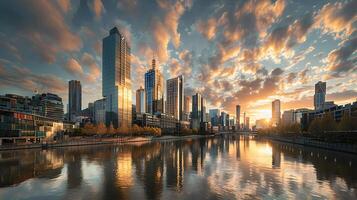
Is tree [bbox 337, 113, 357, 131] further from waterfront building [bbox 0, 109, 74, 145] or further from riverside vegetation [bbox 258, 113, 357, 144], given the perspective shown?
waterfront building [bbox 0, 109, 74, 145]

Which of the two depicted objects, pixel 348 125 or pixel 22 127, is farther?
pixel 22 127

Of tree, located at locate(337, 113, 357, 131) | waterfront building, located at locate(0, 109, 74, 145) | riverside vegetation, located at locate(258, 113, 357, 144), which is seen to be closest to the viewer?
riverside vegetation, located at locate(258, 113, 357, 144)

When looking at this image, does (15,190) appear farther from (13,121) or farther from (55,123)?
(55,123)

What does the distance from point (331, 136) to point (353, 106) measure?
258 ft

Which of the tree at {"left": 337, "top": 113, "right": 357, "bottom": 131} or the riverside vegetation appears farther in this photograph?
the tree at {"left": 337, "top": 113, "right": 357, "bottom": 131}

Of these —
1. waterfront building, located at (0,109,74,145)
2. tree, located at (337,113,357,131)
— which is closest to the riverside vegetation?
tree, located at (337,113,357,131)

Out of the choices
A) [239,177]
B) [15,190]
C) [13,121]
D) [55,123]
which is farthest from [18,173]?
[55,123]

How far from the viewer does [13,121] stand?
90500 millimetres

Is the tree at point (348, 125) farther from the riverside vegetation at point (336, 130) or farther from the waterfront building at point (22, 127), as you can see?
the waterfront building at point (22, 127)

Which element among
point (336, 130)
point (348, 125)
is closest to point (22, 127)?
point (348, 125)

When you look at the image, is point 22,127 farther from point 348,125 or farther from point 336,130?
point 336,130

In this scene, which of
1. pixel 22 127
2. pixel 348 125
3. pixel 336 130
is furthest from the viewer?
pixel 336 130

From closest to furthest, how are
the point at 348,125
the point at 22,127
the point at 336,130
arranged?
the point at 348,125, the point at 22,127, the point at 336,130

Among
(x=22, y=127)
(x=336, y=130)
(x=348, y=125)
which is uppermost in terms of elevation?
(x=348, y=125)
